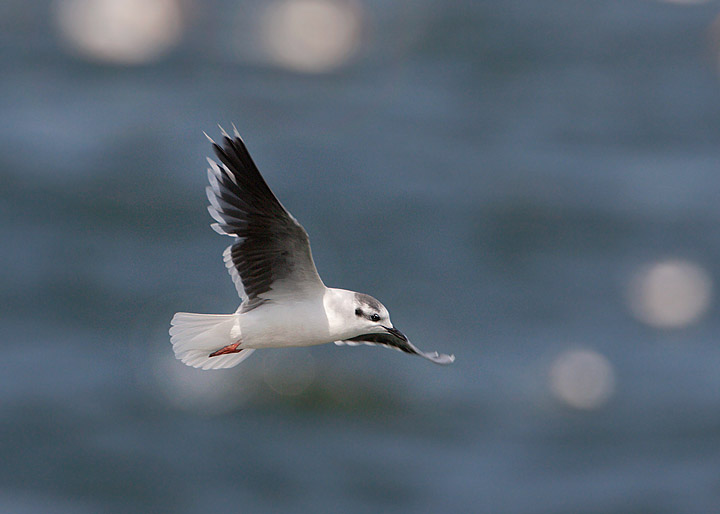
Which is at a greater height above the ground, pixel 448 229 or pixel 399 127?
pixel 399 127

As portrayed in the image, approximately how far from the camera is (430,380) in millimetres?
49000

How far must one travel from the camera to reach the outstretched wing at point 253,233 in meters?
7.04

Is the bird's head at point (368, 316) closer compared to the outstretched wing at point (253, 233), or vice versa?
the bird's head at point (368, 316)

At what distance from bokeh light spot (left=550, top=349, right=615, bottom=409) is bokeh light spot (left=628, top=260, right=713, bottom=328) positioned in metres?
3.08

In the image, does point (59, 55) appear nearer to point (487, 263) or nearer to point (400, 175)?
point (400, 175)

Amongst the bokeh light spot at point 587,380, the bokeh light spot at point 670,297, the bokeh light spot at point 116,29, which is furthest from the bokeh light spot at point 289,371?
the bokeh light spot at point 116,29

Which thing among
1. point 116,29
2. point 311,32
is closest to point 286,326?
point 311,32

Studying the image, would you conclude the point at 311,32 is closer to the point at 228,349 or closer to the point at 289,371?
the point at 289,371

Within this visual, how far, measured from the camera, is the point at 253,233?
7180mm

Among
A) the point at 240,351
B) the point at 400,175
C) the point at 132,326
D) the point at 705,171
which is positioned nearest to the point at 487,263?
the point at 400,175

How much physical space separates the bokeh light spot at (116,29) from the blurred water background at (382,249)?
243 millimetres

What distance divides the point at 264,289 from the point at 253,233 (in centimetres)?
36

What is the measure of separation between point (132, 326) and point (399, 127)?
22.2 meters

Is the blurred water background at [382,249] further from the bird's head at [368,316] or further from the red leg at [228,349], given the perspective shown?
the bird's head at [368,316]
